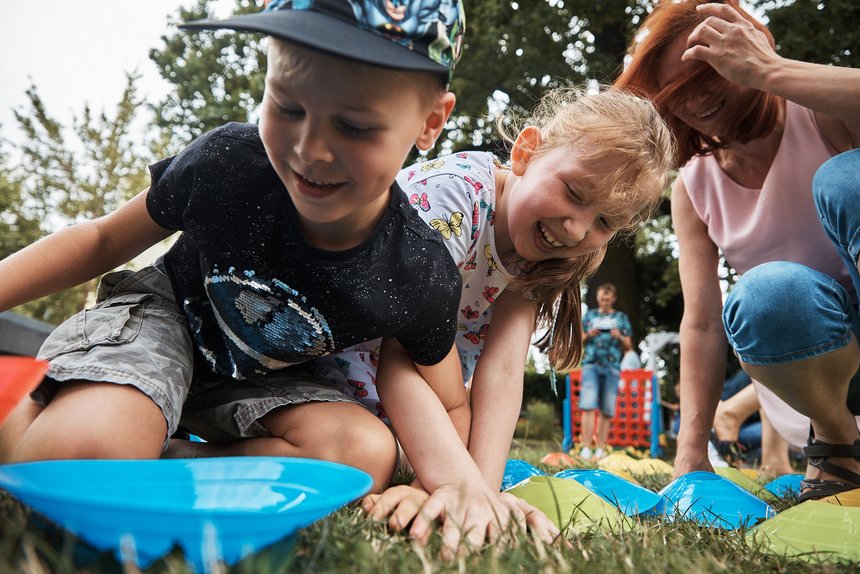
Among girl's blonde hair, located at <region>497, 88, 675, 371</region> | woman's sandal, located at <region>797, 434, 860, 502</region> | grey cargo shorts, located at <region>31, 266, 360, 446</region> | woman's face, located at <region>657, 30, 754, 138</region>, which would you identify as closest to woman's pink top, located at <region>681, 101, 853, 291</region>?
woman's face, located at <region>657, 30, 754, 138</region>

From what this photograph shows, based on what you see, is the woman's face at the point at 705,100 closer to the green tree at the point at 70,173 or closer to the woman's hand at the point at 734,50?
the woman's hand at the point at 734,50

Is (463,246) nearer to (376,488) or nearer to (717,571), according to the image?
(376,488)

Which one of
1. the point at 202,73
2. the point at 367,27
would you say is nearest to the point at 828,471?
the point at 367,27

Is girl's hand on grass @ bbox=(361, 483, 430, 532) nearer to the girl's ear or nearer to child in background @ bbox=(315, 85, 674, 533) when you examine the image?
child in background @ bbox=(315, 85, 674, 533)

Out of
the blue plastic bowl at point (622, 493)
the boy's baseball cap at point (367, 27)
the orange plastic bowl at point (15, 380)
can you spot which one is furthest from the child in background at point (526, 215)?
the orange plastic bowl at point (15, 380)

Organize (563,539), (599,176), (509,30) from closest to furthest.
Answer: (563,539)
(599,176)
(509,30)

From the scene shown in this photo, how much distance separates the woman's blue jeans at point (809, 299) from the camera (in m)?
1.76

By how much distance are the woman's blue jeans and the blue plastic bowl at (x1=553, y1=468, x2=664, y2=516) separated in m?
0.47

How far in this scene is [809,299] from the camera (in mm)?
1837

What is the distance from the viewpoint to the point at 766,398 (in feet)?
9.19

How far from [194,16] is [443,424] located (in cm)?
1362

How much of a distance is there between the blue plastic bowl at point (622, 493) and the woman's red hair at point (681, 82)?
41.7 inches

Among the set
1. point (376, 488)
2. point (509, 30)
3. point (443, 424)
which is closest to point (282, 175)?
point (443, 424)

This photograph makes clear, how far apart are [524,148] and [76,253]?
47.7 inches
